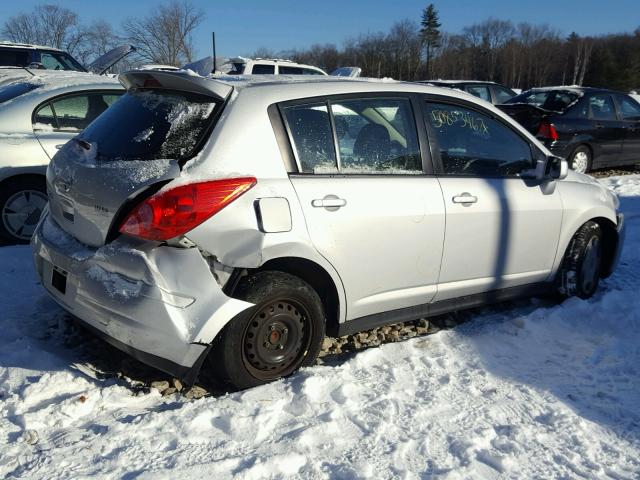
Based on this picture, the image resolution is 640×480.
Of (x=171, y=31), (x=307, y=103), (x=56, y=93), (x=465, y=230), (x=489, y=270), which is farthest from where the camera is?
(x=171, y=31)

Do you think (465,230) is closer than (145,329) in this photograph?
No

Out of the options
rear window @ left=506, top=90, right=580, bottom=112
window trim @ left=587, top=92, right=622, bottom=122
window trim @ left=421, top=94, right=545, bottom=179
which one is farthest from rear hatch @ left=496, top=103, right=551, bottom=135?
window trim @ left=421, top=94, right=545, bottom=179

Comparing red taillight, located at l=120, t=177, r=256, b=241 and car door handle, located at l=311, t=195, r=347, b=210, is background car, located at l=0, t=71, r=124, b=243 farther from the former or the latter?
car door handle, located at l=311, t=195, r=347, b=210

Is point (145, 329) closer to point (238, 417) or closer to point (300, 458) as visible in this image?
point (238, 417)

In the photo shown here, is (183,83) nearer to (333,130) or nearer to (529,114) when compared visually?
(333,130)

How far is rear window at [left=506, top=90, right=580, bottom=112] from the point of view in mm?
10656

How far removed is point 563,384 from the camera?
3.45 meters

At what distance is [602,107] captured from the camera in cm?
1077

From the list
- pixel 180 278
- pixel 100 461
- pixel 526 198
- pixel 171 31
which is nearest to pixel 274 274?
pixel 180 278

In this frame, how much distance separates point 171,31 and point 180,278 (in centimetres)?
3623

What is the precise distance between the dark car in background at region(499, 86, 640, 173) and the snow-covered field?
6684 mm

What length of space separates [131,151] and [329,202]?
1060 mm

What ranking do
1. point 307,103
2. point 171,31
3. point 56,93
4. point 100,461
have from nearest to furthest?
point 100,461 → point 307,103 → point 56,93 → point 171,31

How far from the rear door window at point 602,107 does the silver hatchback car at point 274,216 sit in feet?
24.2
